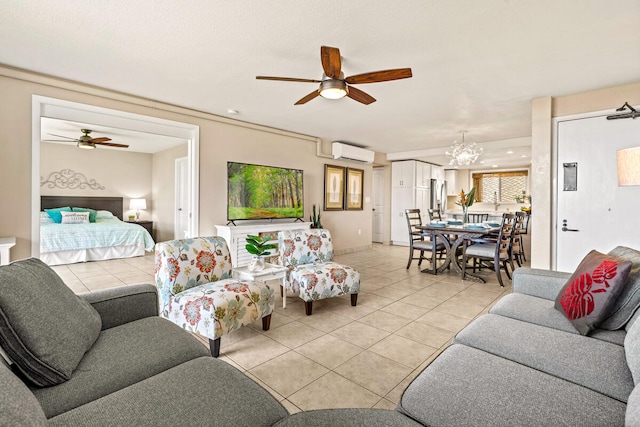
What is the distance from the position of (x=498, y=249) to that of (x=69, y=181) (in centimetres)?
858

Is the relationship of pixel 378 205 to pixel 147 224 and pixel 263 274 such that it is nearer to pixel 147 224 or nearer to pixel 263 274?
pixel 147 224

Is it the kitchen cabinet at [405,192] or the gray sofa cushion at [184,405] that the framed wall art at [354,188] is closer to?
the kitchen cabinet at [405,192]

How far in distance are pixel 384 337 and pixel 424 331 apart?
40 centimetres

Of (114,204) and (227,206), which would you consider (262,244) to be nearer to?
(227,206)

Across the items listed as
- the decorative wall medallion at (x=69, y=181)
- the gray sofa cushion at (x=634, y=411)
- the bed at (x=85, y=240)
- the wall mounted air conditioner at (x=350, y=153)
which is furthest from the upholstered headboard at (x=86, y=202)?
the gray sofa cushion at (x=634, y=411)

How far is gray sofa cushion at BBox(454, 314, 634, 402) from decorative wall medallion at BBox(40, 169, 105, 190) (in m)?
8.36

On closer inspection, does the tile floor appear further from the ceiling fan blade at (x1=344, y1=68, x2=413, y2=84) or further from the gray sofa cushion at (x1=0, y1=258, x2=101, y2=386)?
the ceiling fan blade at (x1=344, y1=68, x2=413, y2=84)

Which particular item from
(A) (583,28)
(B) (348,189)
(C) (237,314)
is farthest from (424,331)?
(B) (348,189)

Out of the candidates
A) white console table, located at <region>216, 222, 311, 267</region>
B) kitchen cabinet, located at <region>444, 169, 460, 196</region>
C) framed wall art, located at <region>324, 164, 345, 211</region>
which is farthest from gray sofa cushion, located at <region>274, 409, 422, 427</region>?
kitchen cabinet, located at <region>444, 169, 460, 196</region>

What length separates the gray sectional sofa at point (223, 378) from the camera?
99 centimetres

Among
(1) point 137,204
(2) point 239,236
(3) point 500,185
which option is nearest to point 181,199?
(1) point 137,204

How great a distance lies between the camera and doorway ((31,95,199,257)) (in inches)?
123

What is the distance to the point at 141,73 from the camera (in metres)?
3.06

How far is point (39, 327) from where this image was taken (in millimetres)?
1168
